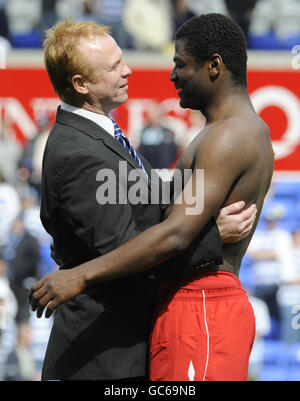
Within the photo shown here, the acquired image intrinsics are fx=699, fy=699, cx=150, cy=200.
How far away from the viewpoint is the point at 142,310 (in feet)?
9.29

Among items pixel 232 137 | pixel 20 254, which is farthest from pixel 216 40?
pixel 20 254

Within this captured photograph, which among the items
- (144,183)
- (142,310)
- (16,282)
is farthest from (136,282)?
(16,282)

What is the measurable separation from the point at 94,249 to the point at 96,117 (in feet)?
1.93

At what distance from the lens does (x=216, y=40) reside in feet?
9.17

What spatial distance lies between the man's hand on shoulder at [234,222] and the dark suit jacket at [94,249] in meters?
0.05

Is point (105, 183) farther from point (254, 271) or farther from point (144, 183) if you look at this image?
point (254, 271)

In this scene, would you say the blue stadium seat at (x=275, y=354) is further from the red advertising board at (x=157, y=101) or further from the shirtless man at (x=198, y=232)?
the shirtless man at (x=198, y=232)

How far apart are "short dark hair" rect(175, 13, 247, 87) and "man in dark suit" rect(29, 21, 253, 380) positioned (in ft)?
1.09

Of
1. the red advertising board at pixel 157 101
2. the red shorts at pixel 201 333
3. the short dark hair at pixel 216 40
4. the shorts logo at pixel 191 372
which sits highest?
the red advertising board at pixel 157 101

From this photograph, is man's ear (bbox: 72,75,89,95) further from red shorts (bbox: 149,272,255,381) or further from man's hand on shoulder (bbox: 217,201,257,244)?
red shorts (bbox: 149,272,255,381)

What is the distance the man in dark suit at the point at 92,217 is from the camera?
2682 millimetres

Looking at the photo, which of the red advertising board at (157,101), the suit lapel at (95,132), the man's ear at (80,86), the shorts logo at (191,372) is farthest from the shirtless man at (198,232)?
the red advertising board at (157,101)

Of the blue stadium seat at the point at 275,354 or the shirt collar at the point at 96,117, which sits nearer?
the shirt collar at the point at 96,117
